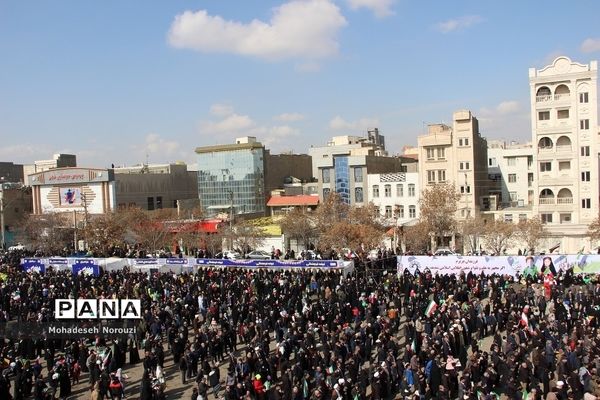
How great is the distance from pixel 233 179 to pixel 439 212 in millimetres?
32234

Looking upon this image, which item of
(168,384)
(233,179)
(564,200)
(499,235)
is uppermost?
(233,179)

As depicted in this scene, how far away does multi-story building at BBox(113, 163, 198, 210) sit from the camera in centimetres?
6825

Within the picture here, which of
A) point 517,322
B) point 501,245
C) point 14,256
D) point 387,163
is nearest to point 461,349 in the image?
point 517,322

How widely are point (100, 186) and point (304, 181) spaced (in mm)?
23872

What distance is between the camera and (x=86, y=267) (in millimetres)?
34406

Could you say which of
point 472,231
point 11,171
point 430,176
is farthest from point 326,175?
point 11,171

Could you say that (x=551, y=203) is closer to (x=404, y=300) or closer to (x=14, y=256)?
(x=404, y=300)

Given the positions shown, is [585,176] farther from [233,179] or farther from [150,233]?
[233,179]

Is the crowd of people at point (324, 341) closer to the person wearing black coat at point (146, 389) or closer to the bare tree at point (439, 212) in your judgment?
the person wearing black coat at point (146, 389)

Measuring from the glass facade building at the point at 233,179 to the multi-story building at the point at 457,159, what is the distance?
22.5 meters

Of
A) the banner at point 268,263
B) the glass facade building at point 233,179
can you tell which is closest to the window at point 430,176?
the banner at point 268,263

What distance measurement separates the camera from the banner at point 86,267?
112 feet

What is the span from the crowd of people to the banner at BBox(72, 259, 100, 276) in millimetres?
4624

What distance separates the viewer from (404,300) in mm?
24188
